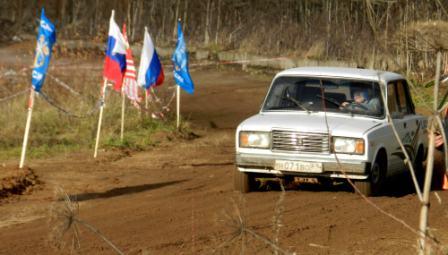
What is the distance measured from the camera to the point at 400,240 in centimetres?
939

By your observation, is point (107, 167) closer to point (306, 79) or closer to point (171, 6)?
point (306, 79)

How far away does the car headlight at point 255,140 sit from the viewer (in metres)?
12.7

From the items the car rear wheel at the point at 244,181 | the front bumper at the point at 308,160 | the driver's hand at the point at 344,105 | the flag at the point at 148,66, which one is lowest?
the car rear wheel at the point at 244,181

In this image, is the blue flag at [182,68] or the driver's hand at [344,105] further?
the blue flag at [182,68]

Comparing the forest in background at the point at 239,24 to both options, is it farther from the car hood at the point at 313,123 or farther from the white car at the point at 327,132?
the car hood at the point at 313,123

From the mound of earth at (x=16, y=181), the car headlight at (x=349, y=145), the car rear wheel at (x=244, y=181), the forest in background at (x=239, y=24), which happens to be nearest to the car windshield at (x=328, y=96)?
the car headlight at (x=349, y=145)

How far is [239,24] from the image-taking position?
3947 cm

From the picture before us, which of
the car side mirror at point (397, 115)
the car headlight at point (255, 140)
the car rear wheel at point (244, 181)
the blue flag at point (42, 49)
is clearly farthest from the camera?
the blue flag at point (42, 49)

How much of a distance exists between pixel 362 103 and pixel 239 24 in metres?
26.3

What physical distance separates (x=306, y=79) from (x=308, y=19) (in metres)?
23.7

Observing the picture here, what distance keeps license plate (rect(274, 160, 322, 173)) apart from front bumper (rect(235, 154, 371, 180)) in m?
0.04

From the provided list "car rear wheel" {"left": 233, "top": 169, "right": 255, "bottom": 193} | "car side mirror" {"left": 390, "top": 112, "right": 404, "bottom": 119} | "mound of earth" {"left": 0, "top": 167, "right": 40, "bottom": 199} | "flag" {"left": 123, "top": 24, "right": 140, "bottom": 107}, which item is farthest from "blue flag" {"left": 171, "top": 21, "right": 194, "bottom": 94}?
"car rear wheel" {"left": 233, "top": 169, "right": 255, "bottom": 193}

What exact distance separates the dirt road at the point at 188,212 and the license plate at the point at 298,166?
0.34 metres

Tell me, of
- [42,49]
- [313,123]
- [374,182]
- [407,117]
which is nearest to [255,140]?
[313,123]
